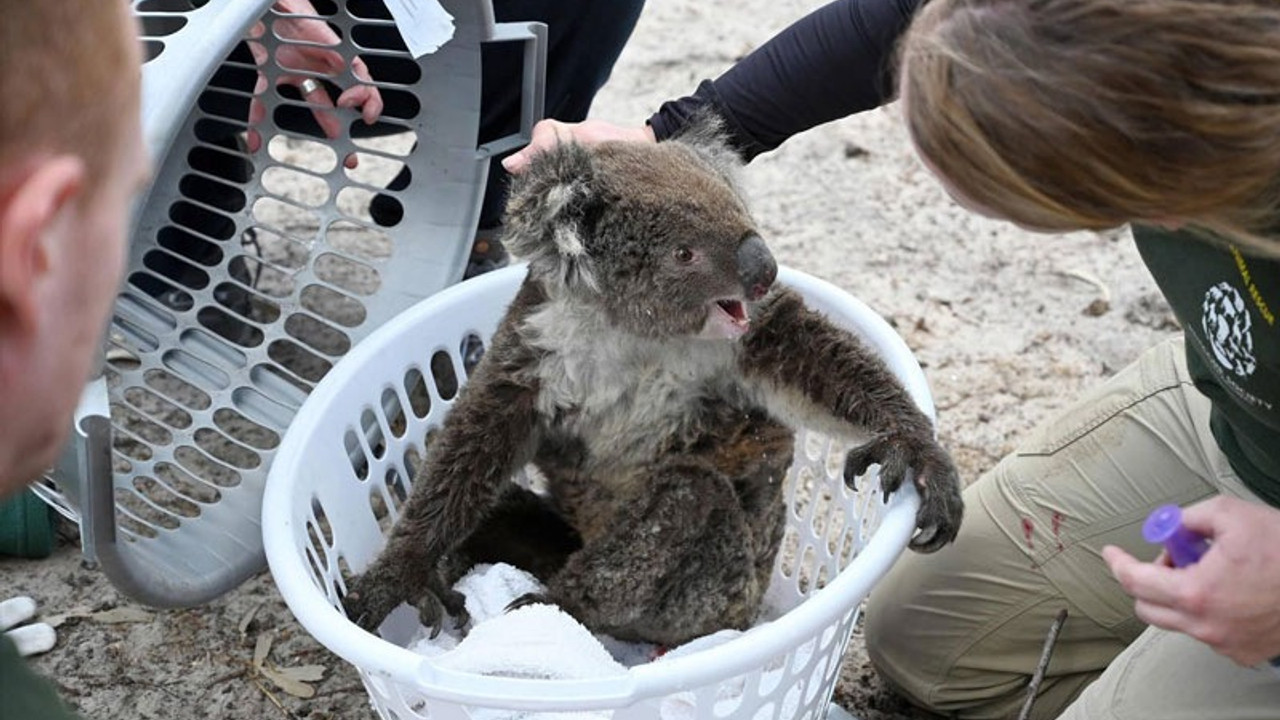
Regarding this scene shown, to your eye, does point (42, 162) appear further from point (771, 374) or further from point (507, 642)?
point (771, 374)

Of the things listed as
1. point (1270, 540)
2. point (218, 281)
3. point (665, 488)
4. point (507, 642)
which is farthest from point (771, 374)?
point (218, 281)

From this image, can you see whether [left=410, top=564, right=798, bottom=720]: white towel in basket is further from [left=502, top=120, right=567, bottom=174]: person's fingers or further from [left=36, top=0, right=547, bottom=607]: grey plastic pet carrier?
[left=502, top=120, right=567, bottom=174]: person's fingers

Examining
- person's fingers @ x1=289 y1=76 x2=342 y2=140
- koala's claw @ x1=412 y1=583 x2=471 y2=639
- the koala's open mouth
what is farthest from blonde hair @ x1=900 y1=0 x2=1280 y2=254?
person's fingers @ x1=289 y1=76 x2=342 y2=140

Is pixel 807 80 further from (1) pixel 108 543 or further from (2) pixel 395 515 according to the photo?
(1) pixel 108 543

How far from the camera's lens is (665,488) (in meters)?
1.71

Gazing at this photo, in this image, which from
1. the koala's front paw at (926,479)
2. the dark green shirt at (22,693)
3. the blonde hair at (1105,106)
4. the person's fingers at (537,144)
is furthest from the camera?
the person's fingers at (537,144)

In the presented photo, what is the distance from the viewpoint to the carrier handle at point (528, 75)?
1956 mm

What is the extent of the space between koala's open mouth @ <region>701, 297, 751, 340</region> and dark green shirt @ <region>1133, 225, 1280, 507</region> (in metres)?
0.46

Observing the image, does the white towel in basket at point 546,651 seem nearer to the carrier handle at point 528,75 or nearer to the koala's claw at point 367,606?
the koala's claw at point 367,606

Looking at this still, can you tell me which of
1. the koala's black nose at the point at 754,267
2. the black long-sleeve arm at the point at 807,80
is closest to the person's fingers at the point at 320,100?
the black long-sleeve arm at the point at 807,80

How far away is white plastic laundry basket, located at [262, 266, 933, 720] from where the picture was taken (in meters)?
1.28

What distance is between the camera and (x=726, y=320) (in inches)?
61.8

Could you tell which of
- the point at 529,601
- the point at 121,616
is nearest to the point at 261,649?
the point at 121,616

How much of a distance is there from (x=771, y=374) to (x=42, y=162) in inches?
42.0
